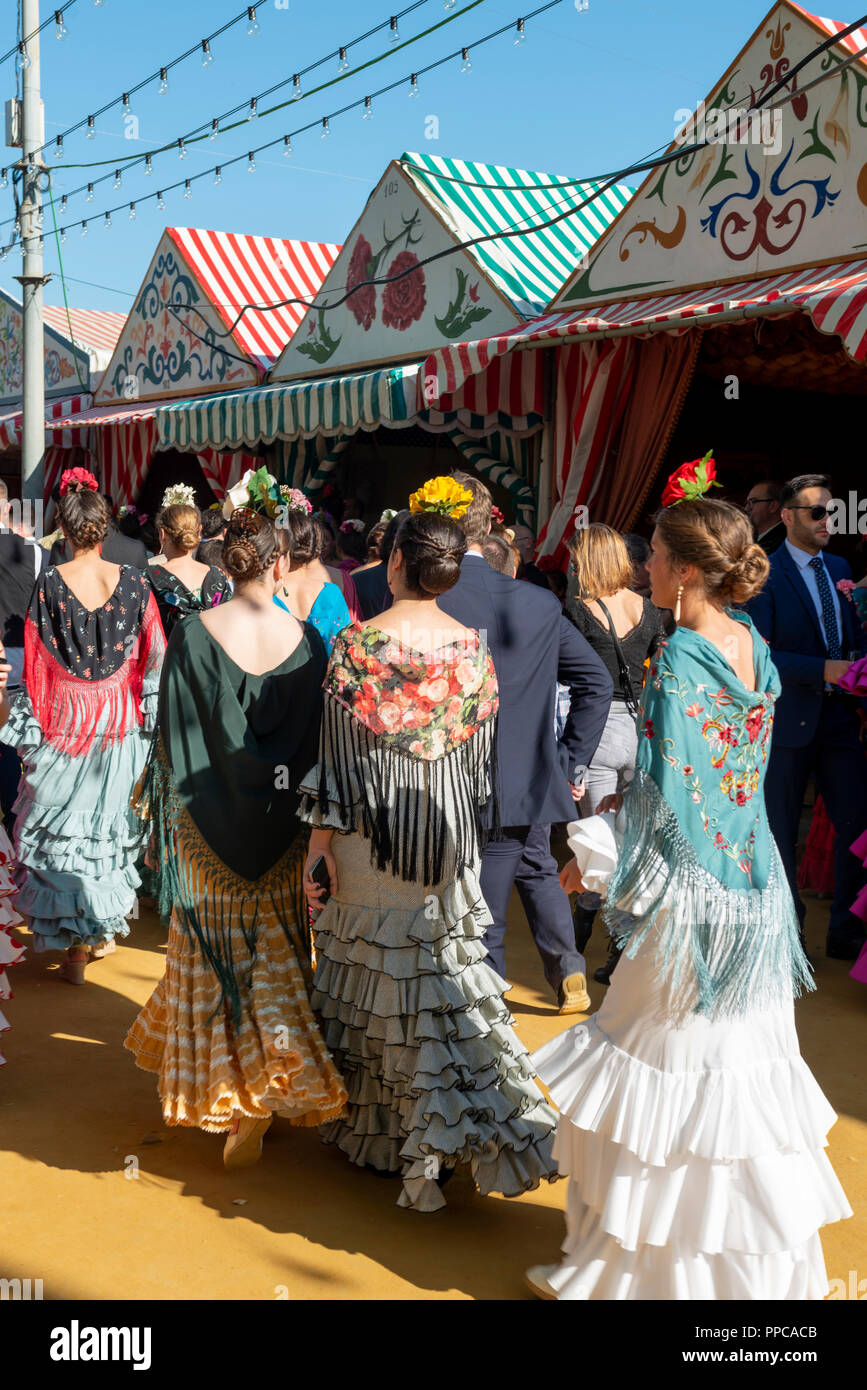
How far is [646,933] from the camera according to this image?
8.16 ft

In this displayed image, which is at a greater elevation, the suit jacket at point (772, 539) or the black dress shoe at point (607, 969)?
the suit jacket at point (772, 539)

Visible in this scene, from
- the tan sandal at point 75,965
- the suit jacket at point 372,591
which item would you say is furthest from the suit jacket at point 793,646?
the tan sandal at point 75,965

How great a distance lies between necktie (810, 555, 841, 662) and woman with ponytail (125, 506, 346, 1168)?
2.62m

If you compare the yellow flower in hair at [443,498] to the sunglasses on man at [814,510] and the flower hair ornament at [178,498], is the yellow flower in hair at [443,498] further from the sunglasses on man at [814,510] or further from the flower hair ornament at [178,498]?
the flower hair ornament at [178,498]

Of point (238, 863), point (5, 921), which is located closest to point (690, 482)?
point (238, 863)

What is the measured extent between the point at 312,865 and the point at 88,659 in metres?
1.95

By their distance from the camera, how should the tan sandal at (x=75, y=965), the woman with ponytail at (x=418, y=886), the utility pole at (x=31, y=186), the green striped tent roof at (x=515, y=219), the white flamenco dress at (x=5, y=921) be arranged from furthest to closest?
the utility pole at (x=31, y=186) → the green striped tent roof at (x=515, y=219) → the tan sandal at (x=75, y=965) → the white flamenco dress at (x=5, y=921) → the woman with ponytail at (x=418, y=886)

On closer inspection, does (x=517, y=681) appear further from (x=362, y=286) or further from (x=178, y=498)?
(x=362, y=286)

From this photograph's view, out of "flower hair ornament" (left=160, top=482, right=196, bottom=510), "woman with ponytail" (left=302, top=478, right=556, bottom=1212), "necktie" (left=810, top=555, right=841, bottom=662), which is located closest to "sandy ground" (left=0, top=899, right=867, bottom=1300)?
"woman with ponytail" (left=302, top=478, right=556, bottom=1212)

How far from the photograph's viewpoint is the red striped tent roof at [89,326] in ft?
50.0

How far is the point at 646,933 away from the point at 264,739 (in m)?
1.22

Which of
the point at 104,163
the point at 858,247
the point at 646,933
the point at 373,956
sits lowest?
the point at 373,956
